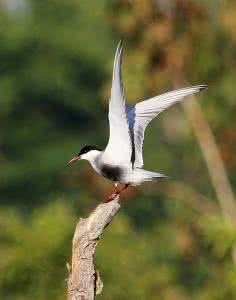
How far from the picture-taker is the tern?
30.7ft

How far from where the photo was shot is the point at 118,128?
9578mm

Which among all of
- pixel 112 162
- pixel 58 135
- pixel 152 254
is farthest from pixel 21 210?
pixel 112 162

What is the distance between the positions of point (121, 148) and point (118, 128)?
177 mm

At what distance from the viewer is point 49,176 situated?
42.2m

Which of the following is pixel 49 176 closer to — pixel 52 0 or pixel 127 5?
pixel 52 0

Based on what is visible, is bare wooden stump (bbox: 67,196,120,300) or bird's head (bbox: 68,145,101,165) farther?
bird's head (bbox: 68,145,101,165)

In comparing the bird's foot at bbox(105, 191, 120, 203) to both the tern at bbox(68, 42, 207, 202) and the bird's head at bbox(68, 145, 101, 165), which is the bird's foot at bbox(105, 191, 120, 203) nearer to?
the tern at bbox(68, 42, 207, 202)

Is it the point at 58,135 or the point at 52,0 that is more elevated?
the point at 52,0

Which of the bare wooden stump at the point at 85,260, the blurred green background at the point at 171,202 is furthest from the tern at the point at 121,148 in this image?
the blurred green background at the point at 171,202

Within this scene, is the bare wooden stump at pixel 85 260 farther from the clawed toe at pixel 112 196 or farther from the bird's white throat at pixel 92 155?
the bird's white throat at pixel 92 155

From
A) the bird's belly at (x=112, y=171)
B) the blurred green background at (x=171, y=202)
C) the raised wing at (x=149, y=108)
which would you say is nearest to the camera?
the bird's belly at (x=112, y=171)

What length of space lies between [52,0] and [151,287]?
1388 inches

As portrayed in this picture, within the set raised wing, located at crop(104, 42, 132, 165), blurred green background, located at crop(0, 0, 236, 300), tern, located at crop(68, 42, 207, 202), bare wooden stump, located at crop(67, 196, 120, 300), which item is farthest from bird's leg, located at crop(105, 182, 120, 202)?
blurred green background, located at crop(0, 0, 236, 300)

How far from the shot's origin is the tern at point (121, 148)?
935 cm
